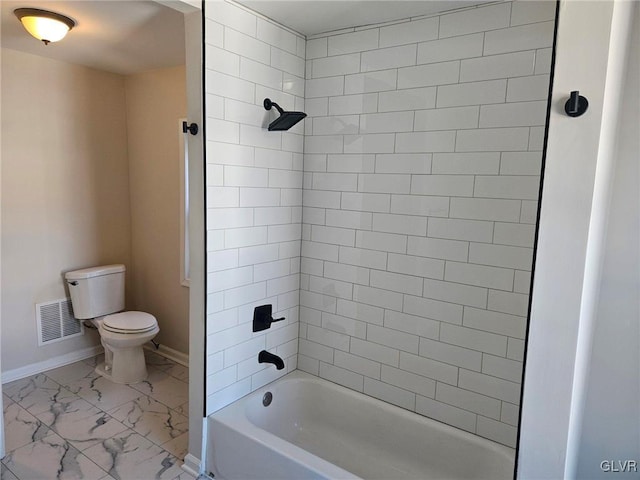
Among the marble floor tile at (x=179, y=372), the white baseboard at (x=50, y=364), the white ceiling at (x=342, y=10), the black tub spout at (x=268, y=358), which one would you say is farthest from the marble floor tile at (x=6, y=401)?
the white ceiling at (x=342, y=10)

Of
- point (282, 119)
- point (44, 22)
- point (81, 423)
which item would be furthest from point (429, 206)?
point (81, 423)

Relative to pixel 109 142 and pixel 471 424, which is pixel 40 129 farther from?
pixel 471 424

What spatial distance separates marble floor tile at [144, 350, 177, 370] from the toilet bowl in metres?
0.17

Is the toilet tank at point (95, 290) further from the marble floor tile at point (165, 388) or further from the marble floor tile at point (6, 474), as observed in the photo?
the marble floor tile at point (6, 474)

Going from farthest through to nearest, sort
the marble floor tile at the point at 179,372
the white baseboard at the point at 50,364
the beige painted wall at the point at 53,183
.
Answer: the marble floor tile at the point at 179,372, the white baseboard at the point at 50,364, the beige painted wall at the point at 53,183

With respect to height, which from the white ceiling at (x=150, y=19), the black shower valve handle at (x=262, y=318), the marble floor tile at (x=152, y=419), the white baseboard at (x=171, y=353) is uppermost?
the white ceiling at (x=150, y=19)

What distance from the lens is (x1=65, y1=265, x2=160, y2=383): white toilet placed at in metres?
3.05

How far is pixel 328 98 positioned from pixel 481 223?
1.11 metres

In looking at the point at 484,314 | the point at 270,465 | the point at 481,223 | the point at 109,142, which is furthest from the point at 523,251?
the point at 109,142

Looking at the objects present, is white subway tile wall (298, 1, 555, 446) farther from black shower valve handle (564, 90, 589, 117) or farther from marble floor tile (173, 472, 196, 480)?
marble floor tile (173, 472, 196, 480)

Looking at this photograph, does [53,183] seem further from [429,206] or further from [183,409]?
[429,206]

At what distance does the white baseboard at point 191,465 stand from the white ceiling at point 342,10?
91.7 inches

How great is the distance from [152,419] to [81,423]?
41 cm

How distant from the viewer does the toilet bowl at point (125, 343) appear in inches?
119
